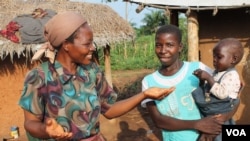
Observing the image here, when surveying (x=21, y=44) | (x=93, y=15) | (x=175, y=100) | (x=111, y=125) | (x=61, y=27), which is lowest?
(x=111, y=125)

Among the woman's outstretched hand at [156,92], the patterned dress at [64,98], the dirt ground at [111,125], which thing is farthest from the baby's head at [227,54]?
the dirt ground at [111,125]

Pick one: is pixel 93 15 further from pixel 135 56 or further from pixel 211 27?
pixel 135 56

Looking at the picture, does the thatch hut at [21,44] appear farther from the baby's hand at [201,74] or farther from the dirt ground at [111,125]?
the baby's hand at [201,74]

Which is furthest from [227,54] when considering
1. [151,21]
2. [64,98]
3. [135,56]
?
[151,21]

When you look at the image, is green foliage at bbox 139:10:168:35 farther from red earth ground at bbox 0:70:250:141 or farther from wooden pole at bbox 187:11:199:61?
wooden pole at bbox 187:11:199:61

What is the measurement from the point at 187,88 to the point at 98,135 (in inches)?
26.5

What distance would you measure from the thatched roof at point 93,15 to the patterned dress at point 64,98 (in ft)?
17.1

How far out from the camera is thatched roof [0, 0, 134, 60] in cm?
734

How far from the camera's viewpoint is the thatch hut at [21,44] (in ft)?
23.1

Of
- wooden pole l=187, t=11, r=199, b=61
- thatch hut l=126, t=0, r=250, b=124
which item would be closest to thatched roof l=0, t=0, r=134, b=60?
thatch hut l=126, t=0, r=250, b=124

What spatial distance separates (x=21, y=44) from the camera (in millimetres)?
6910

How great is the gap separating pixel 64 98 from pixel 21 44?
5304 millimetres

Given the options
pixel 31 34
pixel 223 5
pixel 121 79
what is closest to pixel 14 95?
pixel 31 34

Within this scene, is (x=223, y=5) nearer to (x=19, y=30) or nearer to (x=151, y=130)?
(x=151, y=130)
